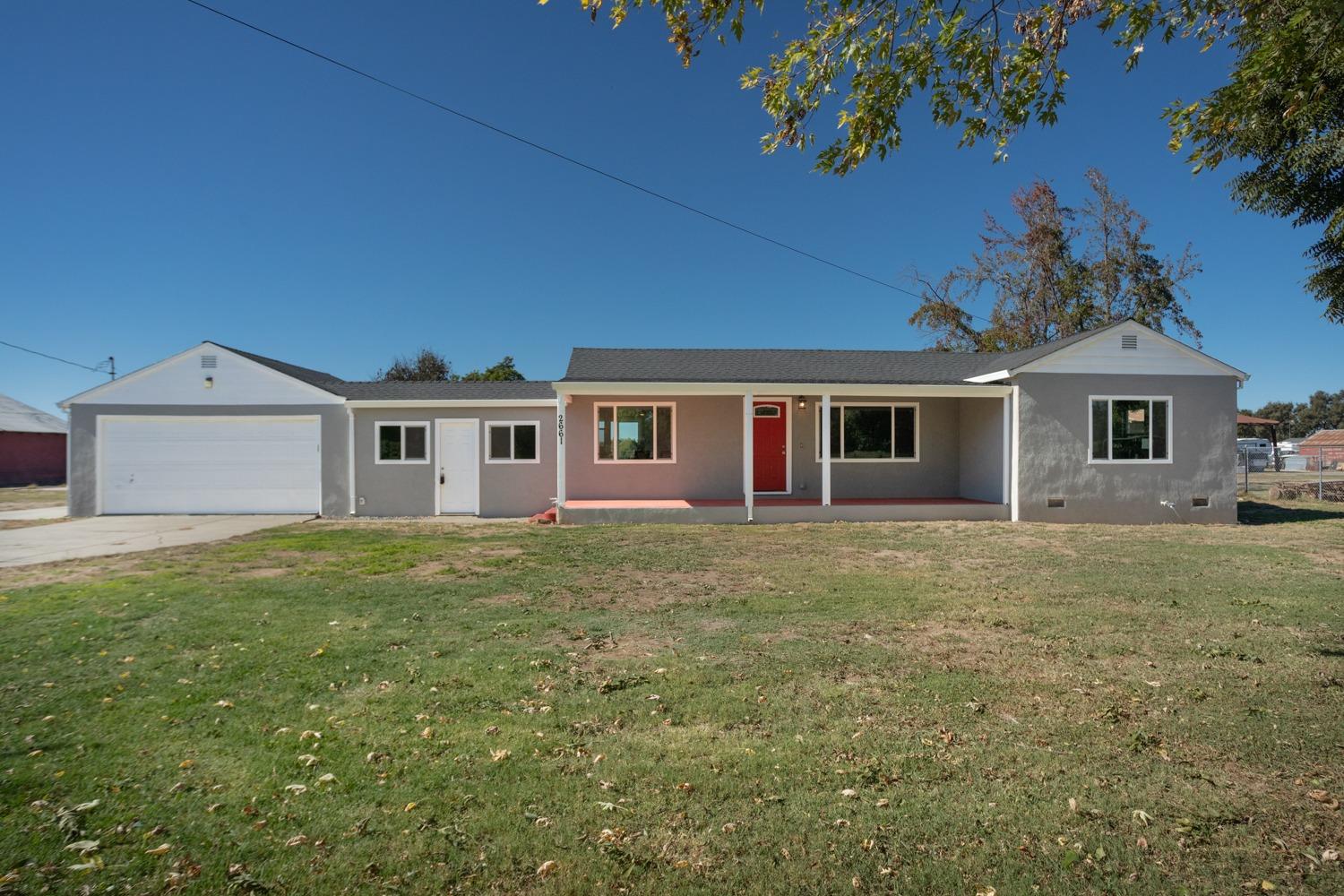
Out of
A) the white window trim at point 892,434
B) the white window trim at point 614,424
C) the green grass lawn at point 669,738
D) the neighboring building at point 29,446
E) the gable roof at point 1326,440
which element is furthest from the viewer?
the gable roof at point 1326,440

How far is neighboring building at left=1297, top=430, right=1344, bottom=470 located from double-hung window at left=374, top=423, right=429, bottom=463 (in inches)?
1867

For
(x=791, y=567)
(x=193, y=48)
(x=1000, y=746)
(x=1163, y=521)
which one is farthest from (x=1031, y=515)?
(x=193, y=48)

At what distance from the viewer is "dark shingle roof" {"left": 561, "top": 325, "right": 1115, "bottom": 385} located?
46.7ft

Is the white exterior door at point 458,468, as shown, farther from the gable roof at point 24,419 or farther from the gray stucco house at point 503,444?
the gable roof at point 24,419

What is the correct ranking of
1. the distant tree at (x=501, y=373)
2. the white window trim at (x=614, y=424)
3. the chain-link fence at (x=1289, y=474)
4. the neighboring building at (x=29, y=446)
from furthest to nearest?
the distant tree at (x=501, y=373) < the neighboring building at (x=29, y=446) < the chain-link fence at (x=1289, y=474) < the white window trim at (x=614, y=424)

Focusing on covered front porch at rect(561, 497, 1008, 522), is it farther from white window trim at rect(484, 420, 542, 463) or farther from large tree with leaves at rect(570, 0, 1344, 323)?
large tree with leaves at rect(570, 0, 1344, 323)

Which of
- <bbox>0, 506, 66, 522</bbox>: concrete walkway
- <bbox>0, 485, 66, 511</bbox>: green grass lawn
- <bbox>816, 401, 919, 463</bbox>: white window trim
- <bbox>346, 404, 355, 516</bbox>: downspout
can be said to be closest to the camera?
<bbox>0, 506, 66, 522</bbox>: concrete walkway

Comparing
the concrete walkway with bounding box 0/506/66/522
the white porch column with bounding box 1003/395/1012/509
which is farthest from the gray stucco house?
the concrete walkway with bounding box 0/506/66/522

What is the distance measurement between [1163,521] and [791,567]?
1032cm

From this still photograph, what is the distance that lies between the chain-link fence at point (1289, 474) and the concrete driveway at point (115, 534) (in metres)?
26.7

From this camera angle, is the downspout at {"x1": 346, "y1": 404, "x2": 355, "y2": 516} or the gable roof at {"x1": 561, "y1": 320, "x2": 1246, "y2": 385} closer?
the gable roof at {"x1": 561, "y1": 320, "x2": 1246, "y2": 385}

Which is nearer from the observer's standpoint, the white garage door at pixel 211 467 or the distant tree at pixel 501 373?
the white garage door at pixel 211 467

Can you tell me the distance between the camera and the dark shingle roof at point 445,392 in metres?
15.3

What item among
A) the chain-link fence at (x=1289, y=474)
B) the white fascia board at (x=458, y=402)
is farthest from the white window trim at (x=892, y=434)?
the chain-link fence at (x=1289, y=474)
